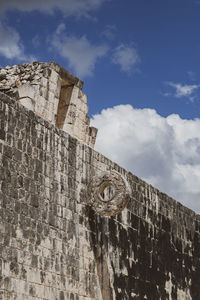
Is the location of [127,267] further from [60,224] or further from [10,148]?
[10,148]

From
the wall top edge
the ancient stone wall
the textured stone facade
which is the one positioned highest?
the textured stone facade

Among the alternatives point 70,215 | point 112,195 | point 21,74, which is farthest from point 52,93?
point 70,215

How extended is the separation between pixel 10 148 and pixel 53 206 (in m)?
1.26

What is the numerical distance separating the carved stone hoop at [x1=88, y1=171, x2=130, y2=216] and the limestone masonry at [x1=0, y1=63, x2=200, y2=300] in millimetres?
16

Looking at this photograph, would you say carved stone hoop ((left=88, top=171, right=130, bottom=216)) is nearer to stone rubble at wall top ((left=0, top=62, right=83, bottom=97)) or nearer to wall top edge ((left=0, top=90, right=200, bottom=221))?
wall top edge ((left=0, top=90, right=200, bottom=221))

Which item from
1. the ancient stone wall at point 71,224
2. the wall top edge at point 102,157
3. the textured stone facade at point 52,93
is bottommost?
the ancient stone wall at point 71,224

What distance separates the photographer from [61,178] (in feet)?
33.2

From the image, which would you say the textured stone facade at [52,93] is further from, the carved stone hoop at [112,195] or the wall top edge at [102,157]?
the carved stone hoop at [112,195]

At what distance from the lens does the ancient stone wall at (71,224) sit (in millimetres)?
8852

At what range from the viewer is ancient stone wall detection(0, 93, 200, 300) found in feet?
29.0

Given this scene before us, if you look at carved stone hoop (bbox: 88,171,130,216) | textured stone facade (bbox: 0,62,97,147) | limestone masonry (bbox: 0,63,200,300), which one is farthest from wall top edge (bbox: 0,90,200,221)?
textured stone facade (bbox: 0,62,97,147)

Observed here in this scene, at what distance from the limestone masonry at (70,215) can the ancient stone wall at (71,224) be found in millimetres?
15

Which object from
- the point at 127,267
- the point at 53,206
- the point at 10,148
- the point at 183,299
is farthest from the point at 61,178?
the point at 183,299

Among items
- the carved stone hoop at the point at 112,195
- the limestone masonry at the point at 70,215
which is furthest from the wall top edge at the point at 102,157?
the carved stone hoop at the point at 112,195
